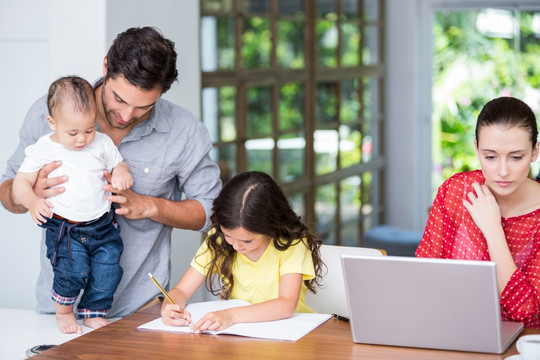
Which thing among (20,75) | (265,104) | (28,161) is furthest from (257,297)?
(265,104)

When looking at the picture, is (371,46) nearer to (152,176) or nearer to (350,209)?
(350,209)

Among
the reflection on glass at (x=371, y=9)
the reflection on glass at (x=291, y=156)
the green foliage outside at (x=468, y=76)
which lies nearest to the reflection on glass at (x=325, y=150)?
the reflection on glass at (x=291, y=156)

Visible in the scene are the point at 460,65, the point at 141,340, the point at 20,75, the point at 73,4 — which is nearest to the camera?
the point at 141,340

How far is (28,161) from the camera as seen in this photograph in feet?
7.34

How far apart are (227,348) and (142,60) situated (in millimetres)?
809

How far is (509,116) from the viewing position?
6.63ft

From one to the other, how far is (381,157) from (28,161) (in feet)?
15.9

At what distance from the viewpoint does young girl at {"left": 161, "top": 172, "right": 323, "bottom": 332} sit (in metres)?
2.11

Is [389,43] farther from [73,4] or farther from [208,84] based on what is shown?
[73,4]

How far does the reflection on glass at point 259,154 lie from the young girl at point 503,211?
2.36 metres

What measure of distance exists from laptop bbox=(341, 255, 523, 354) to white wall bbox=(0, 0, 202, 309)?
143cm

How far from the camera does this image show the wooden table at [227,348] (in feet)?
5.74

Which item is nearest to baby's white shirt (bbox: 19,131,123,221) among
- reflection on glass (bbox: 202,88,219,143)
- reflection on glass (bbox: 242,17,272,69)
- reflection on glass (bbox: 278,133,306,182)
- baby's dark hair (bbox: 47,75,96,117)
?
baby's dark hair (bbox: 47,75,96,117)

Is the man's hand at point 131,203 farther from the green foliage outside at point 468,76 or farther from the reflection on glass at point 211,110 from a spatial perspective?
the green foliage outside at point 468,76
